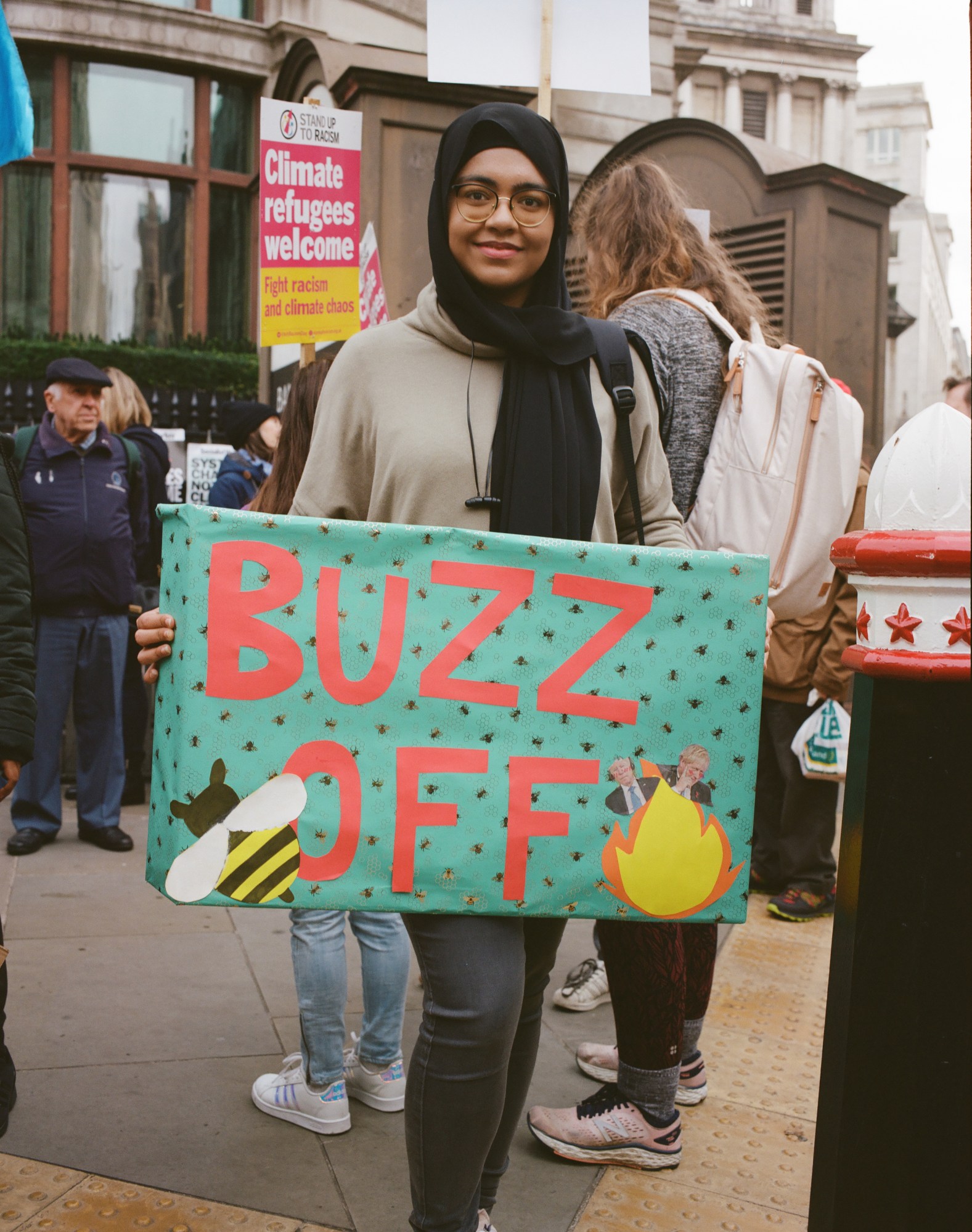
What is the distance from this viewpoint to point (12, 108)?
2.95 metres

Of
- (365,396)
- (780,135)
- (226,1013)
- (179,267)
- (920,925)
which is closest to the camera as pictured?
(920,925)

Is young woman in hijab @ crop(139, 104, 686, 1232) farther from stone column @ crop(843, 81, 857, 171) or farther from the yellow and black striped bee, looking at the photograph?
stone column @ crop(843, 81, 857, 171)

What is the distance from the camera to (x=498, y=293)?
2307 mm

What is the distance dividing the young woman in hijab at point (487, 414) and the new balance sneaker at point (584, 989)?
147cm

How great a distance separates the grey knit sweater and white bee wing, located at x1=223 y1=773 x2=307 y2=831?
132 centimetres

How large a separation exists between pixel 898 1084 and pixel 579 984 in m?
2.17

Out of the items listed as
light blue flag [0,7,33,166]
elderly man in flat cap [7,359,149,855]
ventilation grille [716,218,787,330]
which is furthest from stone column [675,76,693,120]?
light blue flag [0,7,33,166]

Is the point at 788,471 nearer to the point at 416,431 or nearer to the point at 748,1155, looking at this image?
the point at 416,431

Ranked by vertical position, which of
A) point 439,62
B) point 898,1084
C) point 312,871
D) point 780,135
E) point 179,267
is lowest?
point 898,1084

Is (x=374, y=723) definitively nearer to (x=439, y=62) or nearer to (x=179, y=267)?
(x=439, y=62)

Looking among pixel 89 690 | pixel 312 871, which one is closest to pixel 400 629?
pixel 312 871

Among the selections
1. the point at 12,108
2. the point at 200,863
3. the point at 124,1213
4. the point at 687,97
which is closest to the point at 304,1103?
the point at 124,1213

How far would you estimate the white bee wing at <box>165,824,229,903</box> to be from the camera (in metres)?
1.98

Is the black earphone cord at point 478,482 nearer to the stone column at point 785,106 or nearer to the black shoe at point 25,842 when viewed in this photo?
the black shoe at point 25,842
